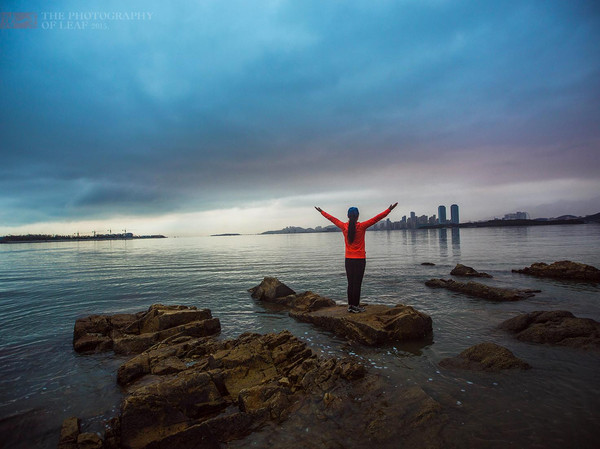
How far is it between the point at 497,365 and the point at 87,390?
360 inches

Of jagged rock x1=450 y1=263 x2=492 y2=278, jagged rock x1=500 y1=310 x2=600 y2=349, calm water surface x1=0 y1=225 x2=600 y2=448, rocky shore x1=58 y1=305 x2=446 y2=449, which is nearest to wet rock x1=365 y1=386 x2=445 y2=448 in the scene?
rocky shore x1=58 y1=305 x2=446 y2=449

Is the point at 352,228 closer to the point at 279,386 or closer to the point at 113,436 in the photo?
the point at 279,386

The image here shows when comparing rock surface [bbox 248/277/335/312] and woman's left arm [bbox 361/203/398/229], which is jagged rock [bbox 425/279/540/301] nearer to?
rock surface [bbox 248/277/335/312]

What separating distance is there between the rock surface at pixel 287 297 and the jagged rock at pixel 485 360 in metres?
6.03

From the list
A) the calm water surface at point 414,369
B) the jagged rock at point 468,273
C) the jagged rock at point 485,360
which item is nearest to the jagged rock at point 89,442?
the calm water surface at point 414,369

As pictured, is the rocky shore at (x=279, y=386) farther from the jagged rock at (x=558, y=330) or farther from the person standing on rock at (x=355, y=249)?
the person standing on rock at (x=355, y=249)

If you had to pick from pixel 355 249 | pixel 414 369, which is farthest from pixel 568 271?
pixel 414 369

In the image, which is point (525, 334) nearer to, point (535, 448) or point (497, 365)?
point (497, 365)

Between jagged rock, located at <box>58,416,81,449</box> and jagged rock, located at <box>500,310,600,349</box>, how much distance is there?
10.6 metres

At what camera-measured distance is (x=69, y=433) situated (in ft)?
14.9

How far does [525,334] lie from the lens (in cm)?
812

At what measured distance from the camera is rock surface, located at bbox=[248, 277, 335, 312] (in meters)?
12.2

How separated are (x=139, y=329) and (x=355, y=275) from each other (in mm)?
8077

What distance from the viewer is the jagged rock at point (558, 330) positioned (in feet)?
24.2
